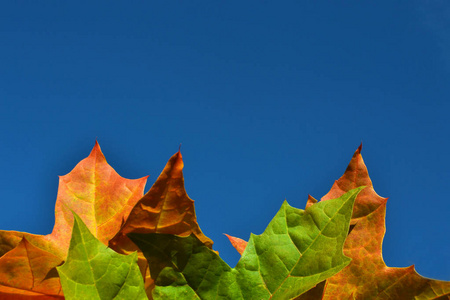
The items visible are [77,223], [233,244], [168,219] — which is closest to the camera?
[77,223]

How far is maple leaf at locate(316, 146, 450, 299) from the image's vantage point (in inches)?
22.3

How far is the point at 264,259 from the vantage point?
502 millimetres

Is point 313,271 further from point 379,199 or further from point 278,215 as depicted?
point 379,199

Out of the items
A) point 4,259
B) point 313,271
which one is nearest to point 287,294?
point 313,271

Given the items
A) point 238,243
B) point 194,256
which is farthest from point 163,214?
point 238,243

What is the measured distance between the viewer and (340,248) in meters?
0.45

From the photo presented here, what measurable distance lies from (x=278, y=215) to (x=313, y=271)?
0.07 meters

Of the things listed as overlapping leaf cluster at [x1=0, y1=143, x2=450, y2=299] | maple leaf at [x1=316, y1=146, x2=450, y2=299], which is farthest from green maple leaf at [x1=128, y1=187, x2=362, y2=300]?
maple leaf at [x1=316, y1=146, x2=450, y2=299]

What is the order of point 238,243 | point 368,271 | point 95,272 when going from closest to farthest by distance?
point 95,272 < point 368,271 < point 238,243

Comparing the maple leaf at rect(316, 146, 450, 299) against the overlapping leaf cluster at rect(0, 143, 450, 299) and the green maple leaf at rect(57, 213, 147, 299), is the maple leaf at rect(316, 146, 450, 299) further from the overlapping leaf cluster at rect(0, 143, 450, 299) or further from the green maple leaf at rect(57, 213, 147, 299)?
the green maple leaf at rect(57, 213, 147, 299)

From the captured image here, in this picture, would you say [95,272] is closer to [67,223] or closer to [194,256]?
[194,256]

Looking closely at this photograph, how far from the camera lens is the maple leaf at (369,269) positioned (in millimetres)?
565

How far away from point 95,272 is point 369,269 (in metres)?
0.36

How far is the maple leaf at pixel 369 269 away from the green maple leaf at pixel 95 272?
0.87ft
